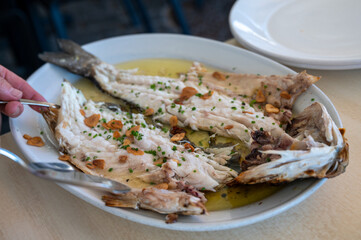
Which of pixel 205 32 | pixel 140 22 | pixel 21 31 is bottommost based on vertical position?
pixel 205 32

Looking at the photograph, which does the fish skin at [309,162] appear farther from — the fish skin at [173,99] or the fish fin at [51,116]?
the fish fin at [51,116]

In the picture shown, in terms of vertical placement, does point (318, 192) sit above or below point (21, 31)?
below

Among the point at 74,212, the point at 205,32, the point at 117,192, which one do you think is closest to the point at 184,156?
the point at 117,192

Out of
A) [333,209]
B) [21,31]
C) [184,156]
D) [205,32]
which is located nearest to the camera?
[333,209]

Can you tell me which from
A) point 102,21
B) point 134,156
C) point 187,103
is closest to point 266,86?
point 187,103

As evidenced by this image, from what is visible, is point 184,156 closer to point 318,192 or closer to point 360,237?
point 318,192

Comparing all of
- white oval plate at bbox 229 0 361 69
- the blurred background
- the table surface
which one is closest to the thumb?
the table surface
